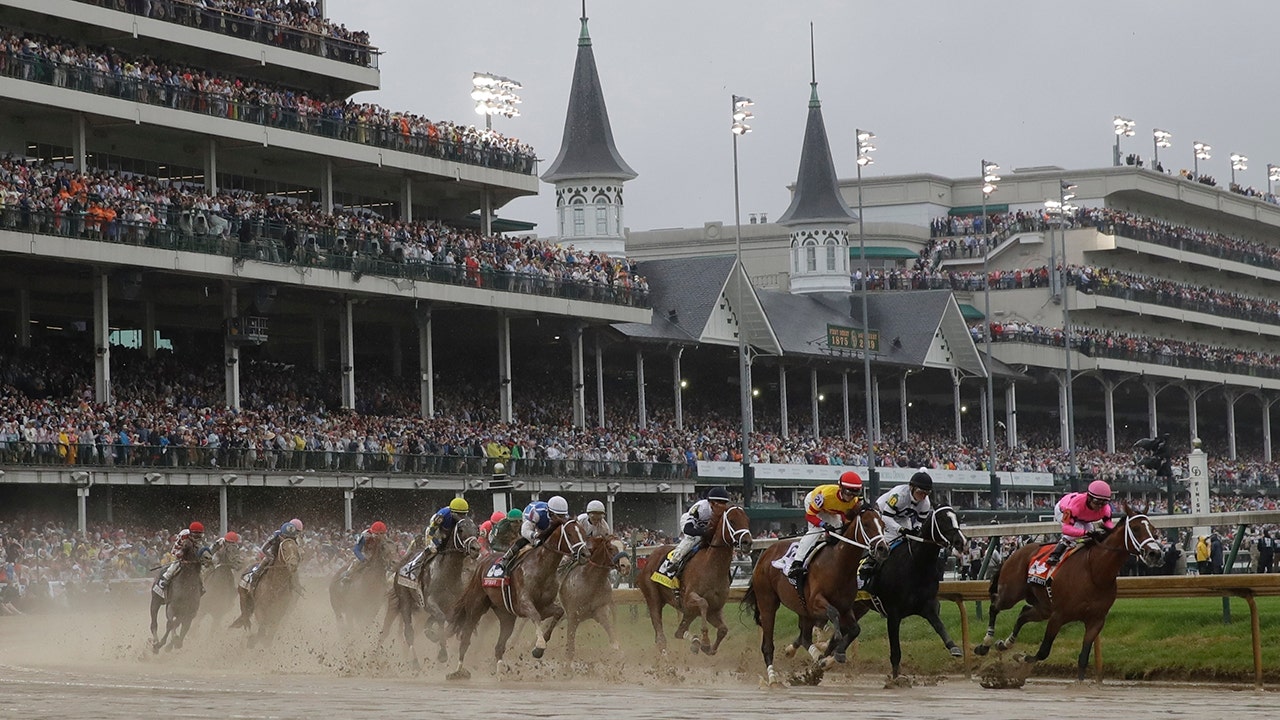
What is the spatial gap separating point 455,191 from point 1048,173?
47101mm

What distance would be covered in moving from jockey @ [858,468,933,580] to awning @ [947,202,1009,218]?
77.3 metres

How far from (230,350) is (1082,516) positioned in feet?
97.9

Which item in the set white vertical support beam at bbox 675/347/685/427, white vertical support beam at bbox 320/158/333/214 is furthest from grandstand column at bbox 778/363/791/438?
white vertical support beam at bbox 320/158/333/214

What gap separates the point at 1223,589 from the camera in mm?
18031

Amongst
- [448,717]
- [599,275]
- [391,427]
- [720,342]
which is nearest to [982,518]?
[720,342]

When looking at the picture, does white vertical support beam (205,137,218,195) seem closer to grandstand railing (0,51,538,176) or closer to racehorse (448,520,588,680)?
grandstand railing (0,51,538,176)

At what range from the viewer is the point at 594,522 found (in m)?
21.3

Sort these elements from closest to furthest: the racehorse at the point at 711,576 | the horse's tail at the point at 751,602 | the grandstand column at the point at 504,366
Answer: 1. the horse's tail at the point at 751,602
2. the racehorse at the point at 711,576
3. the grandstand column at the point at 504,366

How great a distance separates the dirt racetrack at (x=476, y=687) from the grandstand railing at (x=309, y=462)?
9301 mm

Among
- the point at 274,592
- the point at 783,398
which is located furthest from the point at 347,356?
the point at 274,592

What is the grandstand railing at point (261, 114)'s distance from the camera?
4241 centimetres

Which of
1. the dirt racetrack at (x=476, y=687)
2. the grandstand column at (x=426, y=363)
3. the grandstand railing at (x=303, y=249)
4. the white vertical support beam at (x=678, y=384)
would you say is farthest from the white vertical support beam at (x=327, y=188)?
the dirt racetrack at (x=476, y=687)

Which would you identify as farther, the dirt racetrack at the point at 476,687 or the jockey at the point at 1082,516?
the jockey at the point at 1082,516

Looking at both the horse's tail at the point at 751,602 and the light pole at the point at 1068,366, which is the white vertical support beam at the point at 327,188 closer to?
the light pole at the point at 1068,366
